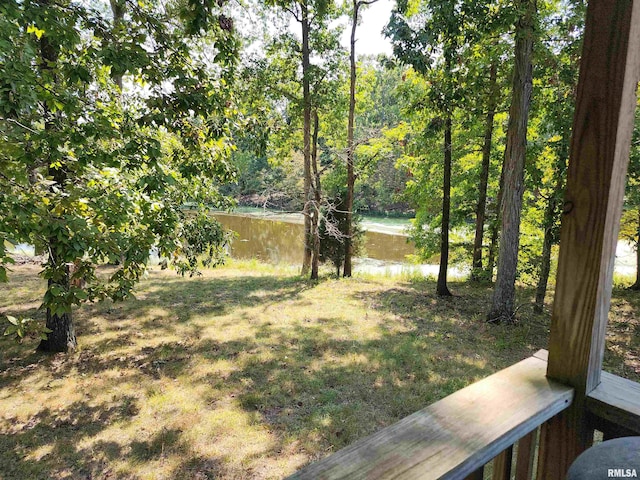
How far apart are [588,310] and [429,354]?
4.96 m

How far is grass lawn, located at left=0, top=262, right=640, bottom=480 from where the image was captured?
3.32 metres

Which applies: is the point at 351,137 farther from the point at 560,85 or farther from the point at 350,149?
the point at 560,85

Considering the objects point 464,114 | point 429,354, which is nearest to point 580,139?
point 429,354

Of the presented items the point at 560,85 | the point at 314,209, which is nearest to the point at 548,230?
the point at 560,85

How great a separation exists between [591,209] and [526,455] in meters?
0.62

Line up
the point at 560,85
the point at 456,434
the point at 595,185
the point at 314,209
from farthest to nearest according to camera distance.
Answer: the point at 314,209 < the point at 560,85 < the point at 595,185 < the point at 456,434

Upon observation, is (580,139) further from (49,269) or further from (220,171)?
(220,171)

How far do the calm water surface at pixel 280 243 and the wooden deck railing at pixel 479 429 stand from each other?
48.3ft

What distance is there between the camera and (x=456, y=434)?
75 cm

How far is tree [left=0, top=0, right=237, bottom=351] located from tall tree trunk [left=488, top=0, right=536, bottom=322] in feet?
15.8

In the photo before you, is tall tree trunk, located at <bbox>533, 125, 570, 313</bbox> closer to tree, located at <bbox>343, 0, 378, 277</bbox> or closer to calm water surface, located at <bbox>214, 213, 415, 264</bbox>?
tree, located at <bbox>343, 0, 378, 277</bbox>

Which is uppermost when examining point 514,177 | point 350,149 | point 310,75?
point 310,75

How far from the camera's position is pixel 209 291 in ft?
29.8

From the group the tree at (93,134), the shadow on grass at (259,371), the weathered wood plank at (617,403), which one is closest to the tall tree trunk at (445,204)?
the shadow on grass at (259,371)
